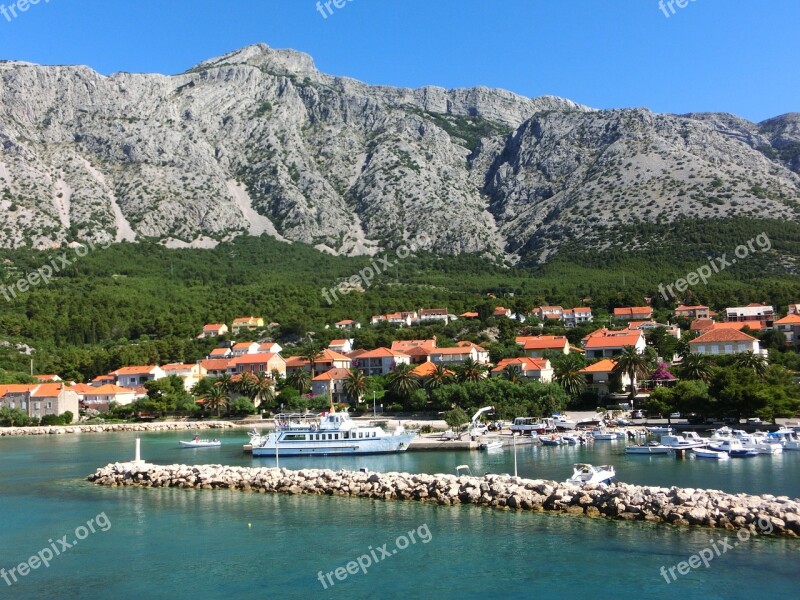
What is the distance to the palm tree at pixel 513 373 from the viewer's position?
62237 millimetres

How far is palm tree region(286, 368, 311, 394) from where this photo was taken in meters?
75.2

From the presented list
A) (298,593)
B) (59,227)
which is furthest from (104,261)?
(298,593)

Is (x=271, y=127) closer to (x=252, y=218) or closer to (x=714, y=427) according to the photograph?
(x=252, y=218)

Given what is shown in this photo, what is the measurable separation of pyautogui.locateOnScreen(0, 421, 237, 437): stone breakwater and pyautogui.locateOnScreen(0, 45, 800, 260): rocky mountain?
7351cm

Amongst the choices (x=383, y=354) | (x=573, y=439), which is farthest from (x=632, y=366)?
(x=383, y=354)

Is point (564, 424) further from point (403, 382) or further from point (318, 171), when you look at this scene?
point (318, 171)

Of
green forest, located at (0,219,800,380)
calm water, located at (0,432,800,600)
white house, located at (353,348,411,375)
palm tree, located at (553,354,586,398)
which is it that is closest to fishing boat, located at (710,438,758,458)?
calm water, located at (0,432,800,600)

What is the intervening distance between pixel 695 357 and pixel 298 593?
4608cm

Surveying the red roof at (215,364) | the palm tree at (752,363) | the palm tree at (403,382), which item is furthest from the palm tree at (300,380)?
the palm tree at (752,363)

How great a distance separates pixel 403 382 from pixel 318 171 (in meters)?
119

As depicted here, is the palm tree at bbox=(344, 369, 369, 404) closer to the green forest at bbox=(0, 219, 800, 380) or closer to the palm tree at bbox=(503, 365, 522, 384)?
the palm tree at bbox=(503, 365, 522, 384)

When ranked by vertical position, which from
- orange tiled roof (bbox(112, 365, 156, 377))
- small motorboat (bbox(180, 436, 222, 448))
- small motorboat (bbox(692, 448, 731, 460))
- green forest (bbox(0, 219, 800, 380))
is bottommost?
small motorboat (bbox(692, 448, 731, 460))

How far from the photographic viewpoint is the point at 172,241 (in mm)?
148875

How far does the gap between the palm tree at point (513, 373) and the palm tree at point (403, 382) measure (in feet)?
27.1
